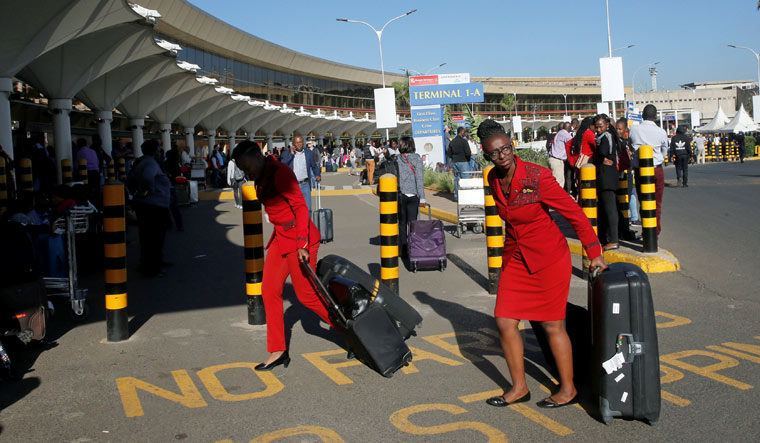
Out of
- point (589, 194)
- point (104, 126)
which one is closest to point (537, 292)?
point (589, 194)

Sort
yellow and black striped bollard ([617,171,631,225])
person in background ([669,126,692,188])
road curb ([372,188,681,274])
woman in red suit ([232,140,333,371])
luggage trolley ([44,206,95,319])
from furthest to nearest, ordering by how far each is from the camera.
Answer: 1. person in background ([669,126,692,188])
2. yellow and black striped bollard ([617,171,631,225])
3. road curb ([372,188,681,274])
4. luggage trolley ([44,206,95,319])
5. woman in red suit ([232,140,333,371])

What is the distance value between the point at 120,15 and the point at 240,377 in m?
16.3

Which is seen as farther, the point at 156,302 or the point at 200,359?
the point at 156,302

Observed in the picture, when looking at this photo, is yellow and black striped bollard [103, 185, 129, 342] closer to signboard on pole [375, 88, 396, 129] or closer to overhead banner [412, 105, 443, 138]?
signboard on pole [375, 88, 396, 129]

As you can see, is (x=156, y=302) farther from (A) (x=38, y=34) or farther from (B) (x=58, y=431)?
(A) (x=38, y=34)

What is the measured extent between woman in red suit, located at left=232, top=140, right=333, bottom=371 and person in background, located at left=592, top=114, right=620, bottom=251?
5090mm

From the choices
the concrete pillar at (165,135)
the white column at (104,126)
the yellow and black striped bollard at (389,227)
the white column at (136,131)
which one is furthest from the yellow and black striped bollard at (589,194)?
the concrete pillar at (165,135)

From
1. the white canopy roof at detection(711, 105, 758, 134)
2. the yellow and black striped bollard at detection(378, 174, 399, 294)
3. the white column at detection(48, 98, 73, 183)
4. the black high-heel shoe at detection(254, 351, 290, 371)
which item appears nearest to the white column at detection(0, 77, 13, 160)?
the white column at detection(48, 98, 73, 183)

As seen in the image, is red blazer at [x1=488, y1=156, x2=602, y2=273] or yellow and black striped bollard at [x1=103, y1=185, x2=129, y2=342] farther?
yellow and black striped bollard at [x1=103, y1=185, x2=129, y2=342]

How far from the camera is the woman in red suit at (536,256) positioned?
4.23m

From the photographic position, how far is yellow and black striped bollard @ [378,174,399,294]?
23.2 ft

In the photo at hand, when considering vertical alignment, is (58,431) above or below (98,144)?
below

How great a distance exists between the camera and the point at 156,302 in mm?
7945

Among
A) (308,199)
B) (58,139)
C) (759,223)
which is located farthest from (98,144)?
(759,223)
